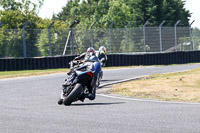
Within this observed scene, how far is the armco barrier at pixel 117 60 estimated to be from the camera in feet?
78.8

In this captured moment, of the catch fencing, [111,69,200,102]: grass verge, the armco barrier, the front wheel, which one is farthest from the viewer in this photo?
the catch fencing

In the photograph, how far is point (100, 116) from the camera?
850 cm

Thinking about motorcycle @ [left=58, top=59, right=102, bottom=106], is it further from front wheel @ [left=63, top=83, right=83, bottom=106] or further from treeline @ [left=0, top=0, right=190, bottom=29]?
treeline @ [left=0, top=0, right=190, bottom=29]

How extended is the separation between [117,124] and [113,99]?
3.99 meters

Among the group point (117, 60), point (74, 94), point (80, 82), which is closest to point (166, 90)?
point (80, 82)

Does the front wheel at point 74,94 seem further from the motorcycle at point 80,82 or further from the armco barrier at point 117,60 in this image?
the armco barrier at point 117,60

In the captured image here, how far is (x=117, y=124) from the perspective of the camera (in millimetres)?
7578

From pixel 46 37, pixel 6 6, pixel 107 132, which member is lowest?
pixel 107 132

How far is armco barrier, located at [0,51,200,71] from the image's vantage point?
78.8 ft

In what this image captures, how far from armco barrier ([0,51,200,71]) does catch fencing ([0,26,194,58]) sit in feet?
1.72

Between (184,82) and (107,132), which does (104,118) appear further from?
(184,82)

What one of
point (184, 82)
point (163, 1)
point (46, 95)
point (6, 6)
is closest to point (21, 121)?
point (46, 95)

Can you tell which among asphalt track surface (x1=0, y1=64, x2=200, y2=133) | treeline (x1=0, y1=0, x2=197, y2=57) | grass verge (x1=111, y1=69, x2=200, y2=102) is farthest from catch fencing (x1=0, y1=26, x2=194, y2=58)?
asphalt track surface (x1=0, y1=64, x2=200, y2=133)

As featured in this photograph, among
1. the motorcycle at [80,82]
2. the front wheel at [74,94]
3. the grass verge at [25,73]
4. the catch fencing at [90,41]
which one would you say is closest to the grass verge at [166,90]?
the motorcycle at [80,82]
